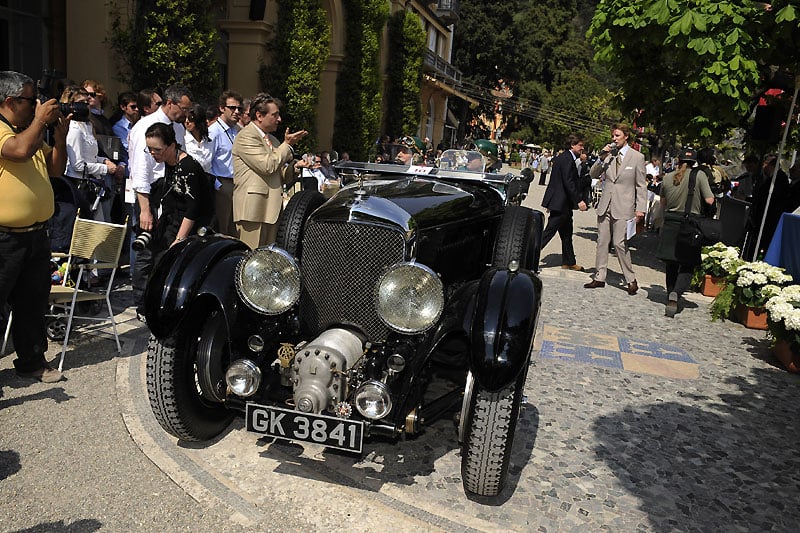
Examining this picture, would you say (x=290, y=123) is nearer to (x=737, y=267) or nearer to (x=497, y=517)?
(x=737, y=267)

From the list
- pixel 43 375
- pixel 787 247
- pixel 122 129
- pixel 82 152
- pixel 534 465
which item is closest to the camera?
pixel 534 465

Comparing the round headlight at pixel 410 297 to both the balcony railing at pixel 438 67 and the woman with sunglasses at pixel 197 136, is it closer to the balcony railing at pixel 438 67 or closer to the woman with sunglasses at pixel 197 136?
the woman with sunglasses at pixel 197 136

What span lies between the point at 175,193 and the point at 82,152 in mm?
1856

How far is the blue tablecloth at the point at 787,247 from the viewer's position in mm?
6629

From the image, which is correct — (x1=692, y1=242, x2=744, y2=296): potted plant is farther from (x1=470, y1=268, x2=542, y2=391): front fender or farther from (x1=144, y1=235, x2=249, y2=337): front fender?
(x1=144, y1=235, x2=249, y2=337): front fender

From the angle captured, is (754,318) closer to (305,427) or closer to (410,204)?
(410,204)

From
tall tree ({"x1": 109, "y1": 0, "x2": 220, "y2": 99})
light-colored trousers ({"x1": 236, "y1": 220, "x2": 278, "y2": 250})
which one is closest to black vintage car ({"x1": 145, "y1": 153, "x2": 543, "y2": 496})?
light-colored trousers ({"x1": 236, "y1": 220, "x2": 278, "y2": 250})

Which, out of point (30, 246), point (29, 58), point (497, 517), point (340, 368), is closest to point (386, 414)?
point (340, 368)

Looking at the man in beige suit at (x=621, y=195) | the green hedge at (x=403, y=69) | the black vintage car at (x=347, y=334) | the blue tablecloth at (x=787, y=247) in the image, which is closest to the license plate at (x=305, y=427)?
the black vintage car at (x=347, y=334)

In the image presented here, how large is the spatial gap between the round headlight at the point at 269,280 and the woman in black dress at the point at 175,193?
1.57 m

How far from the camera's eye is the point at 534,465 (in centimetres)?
367

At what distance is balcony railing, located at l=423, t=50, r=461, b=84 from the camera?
3141 centimetres

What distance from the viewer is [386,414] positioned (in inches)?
117

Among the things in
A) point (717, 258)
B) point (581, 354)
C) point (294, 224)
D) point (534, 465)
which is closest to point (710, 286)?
A: point (717, 258)
